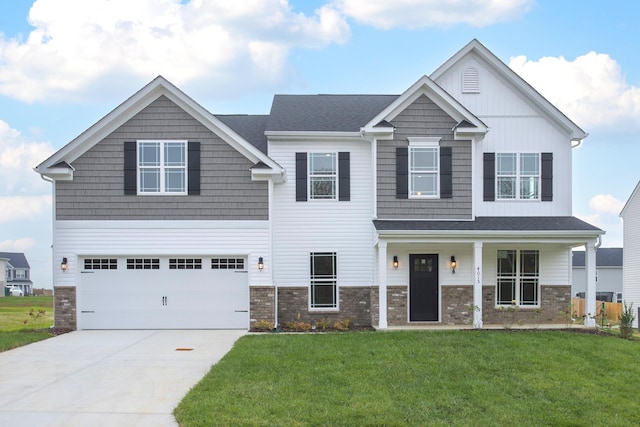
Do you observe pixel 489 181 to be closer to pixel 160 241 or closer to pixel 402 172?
pixel 402 172

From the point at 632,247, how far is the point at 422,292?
16870mm

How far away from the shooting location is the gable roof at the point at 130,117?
17484 mm

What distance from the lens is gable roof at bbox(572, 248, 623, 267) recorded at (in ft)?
161

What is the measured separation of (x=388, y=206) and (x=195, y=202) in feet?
18.7

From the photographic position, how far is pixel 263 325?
17.5 m

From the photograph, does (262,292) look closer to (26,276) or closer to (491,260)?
(491,260)

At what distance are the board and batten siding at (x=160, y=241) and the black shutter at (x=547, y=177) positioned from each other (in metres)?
8.74

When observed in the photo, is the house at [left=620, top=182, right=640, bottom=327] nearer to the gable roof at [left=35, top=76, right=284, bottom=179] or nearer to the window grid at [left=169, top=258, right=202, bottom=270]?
the gable roof at [left=35, top=76, right=284, bottom=179]

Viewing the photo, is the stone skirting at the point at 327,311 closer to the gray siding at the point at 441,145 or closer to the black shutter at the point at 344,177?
the gray siding at the point at 441,145

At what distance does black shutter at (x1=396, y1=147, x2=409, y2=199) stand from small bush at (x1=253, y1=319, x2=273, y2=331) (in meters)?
5.38

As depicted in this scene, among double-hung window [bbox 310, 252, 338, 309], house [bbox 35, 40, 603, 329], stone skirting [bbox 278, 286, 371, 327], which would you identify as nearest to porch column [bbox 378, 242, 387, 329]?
house [bbox 35, 40, 603, 329]

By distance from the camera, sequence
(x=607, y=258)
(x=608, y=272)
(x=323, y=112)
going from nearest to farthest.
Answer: (x=323, y=112), (x=608, y=272), (x=607, y=258)

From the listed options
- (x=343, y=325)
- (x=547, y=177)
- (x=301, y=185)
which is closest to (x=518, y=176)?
(x=547, y=177)

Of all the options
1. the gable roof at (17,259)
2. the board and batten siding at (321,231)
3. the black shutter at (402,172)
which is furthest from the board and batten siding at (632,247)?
the gable roof at (17,259)
